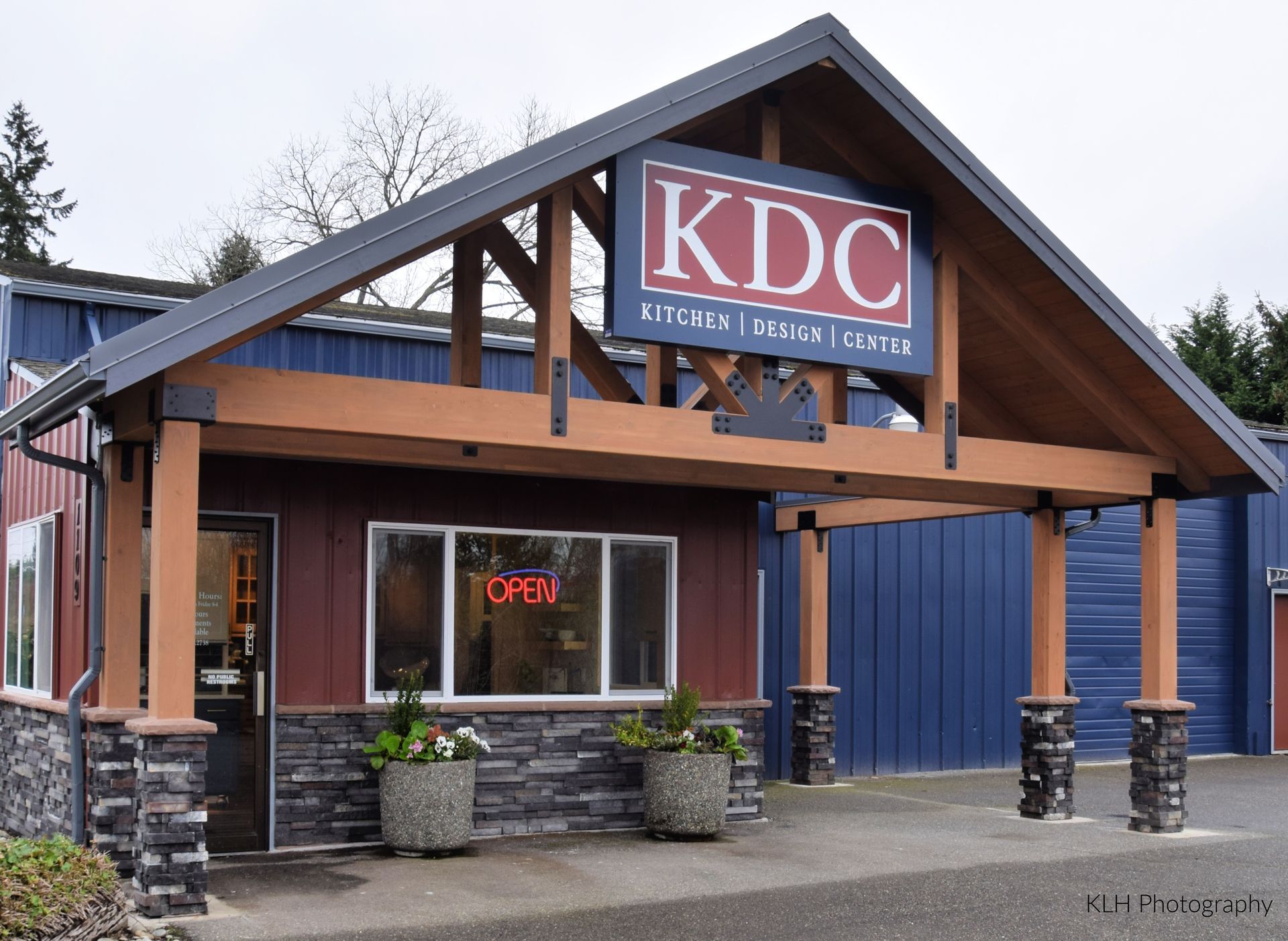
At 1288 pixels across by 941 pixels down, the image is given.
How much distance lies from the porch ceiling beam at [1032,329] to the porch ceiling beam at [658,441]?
0.66 ft

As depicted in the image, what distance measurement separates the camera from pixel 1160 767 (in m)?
11.2

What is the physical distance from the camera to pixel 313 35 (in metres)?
35.8

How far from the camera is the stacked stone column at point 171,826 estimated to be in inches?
293

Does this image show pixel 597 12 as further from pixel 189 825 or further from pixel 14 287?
pixel 189 825

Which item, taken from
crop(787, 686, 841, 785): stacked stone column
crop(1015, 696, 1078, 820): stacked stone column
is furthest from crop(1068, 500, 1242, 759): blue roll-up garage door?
crop(1015, 696, 1078, 820): stacked stone column

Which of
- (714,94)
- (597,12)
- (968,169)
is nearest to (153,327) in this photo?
(714,94)

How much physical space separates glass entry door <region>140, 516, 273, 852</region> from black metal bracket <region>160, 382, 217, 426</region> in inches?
95.5

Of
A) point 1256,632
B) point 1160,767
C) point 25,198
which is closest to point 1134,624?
point 1256,632

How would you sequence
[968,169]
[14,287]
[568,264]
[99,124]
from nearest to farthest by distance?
1. [568,264]
2. [968,169]
3. [14,287]
4. [99,124]

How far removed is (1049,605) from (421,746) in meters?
5.55

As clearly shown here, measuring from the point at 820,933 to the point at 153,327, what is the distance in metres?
4.61

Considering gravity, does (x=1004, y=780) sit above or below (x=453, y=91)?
below

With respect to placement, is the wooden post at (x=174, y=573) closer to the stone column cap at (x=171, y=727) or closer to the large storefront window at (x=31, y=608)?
the stone column cap at (x=171, y=727)

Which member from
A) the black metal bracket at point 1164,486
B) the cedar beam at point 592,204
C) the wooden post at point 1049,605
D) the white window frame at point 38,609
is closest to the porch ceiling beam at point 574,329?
the cedar beam at point 592,204
